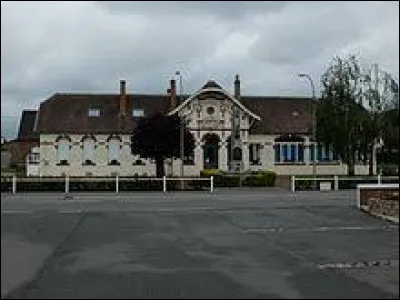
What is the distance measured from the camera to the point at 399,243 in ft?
51.8

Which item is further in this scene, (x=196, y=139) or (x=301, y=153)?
(x=301, y=153)

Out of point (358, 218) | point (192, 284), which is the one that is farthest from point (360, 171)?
point (192, 284)

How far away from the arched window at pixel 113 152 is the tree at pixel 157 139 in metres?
10.9

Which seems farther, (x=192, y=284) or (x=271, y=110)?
(x=271, y=110)

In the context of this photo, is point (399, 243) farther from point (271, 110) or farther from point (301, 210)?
point (271, 110)

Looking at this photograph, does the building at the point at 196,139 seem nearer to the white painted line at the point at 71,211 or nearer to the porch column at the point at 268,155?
the porch column at the point at 268,155

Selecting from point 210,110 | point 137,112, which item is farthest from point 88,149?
point 210,110

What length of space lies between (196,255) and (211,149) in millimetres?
50799

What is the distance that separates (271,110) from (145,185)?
27.0 m

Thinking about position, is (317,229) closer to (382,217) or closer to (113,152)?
(382,217)

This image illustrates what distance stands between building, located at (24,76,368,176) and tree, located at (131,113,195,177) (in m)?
8.62

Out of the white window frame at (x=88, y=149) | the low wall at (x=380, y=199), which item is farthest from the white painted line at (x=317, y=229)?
the white window frame at (x=88, y=149)

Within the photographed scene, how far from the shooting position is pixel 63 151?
212 ft

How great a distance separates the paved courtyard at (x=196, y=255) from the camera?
33.8 feet
